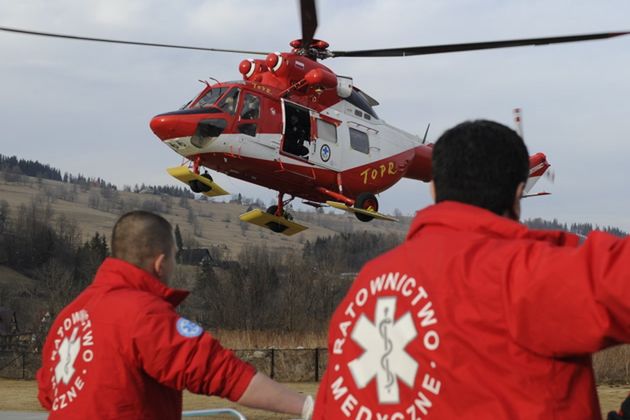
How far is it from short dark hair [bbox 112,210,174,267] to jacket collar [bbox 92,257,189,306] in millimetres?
50

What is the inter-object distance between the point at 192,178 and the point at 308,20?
3925 millimetres

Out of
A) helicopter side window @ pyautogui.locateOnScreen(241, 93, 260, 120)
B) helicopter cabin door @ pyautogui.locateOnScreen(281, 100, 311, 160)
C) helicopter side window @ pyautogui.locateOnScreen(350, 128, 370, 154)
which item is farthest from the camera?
helicopter side window @ pyautogui.locateOnScreen(350, 128, 370, 154)

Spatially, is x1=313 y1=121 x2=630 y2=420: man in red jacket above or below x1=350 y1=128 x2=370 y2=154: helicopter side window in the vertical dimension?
below

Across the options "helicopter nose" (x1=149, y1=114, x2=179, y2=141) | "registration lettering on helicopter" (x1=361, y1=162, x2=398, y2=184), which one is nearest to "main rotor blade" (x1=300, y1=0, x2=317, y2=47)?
"helicopter nose" (x1=149, y1=114, x2=179, y2=141)

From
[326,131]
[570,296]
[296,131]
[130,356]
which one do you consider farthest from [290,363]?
[570,296]

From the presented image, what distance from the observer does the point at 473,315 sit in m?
2.64

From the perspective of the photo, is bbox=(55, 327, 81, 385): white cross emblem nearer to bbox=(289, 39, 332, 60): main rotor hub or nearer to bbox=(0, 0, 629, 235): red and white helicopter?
bbox=(0, 0, 629, 235): red and white helicopter

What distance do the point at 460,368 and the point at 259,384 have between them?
1.34 metres

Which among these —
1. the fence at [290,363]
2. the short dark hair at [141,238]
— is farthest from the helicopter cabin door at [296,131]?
the short dark hair at [141,238]

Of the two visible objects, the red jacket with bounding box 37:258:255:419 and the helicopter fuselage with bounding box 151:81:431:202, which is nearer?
the red jacket with bounding box 37:258:255:419

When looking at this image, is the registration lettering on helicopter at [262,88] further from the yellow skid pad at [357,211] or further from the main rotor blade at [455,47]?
the yellow skid pad at [357,211]

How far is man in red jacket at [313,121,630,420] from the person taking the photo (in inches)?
95.7

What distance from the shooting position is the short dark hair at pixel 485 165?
285 centimetres

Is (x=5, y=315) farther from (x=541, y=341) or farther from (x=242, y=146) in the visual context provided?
(x=541, y=341)
